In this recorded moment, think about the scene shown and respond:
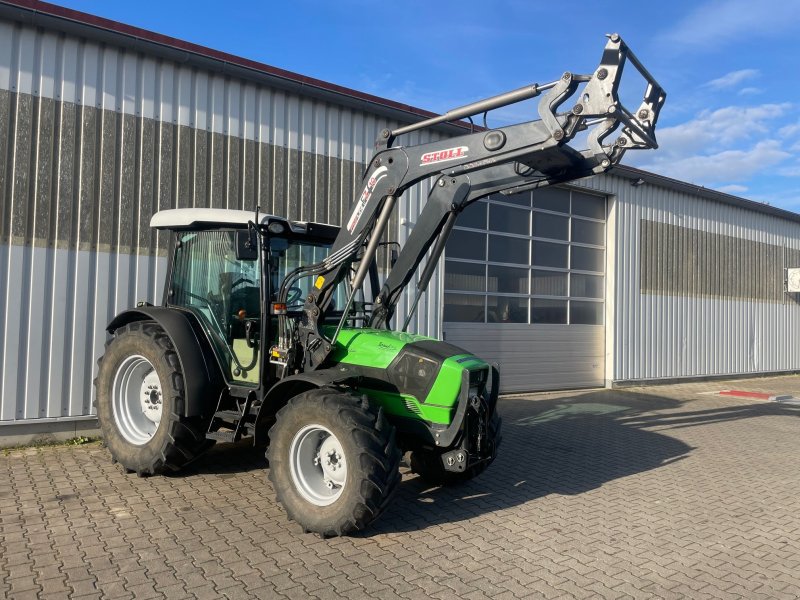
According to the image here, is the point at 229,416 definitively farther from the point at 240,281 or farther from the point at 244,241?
the point at 244,241

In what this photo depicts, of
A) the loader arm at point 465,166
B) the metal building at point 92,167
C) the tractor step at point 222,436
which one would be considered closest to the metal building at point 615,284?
the metal building at point 92,167

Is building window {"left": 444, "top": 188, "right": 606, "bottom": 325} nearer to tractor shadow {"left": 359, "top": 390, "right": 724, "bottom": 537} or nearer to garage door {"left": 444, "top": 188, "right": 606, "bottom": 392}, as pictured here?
garage door {"left": 444, "top": 188, "right": 606, "bottom": 392}

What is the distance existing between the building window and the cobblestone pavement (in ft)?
15.5

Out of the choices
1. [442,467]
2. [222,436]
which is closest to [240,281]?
[222,436]

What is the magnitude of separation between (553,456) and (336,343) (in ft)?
10.8

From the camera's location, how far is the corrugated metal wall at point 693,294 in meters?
14.4

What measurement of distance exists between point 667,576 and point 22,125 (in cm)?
748

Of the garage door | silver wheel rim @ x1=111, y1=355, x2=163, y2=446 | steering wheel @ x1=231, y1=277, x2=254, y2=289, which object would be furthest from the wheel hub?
the garage door

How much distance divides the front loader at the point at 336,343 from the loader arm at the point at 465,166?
0.5 inches

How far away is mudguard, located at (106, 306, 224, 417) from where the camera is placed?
5586mm

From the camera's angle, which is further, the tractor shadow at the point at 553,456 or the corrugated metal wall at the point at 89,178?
the corrugated metal wall at the point at 89,178

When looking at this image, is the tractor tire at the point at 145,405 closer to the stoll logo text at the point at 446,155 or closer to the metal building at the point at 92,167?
the metal building at the point at 92,167

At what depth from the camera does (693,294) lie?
625 inches

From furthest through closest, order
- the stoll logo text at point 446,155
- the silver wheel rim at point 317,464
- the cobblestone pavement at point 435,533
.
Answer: the stoll logo text at point 446,155 → the silver wheel rim at point 317,464 → the cobblestone pavement at point 435,533
